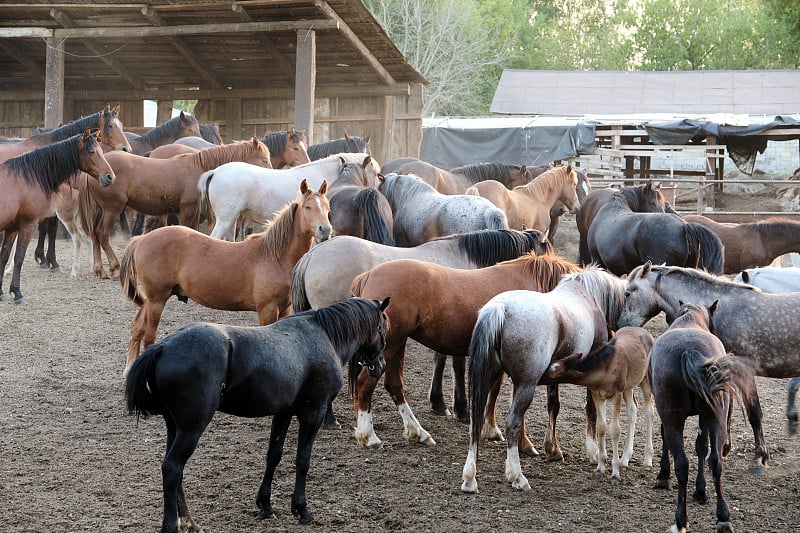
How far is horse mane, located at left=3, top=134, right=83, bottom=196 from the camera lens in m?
10.7

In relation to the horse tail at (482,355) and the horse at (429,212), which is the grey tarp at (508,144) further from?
the horse tail at (482,355)

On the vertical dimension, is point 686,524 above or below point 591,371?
below

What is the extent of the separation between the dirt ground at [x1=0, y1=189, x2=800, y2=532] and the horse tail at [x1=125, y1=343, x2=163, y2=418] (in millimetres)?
863

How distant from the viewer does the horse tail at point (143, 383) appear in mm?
4281

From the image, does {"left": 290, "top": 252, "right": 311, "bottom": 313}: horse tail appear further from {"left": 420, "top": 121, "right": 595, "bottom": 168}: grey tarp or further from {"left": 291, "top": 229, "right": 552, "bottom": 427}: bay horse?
{"left": 420, "top": 121, "right": 595, "bottom": 168}: grey tarp

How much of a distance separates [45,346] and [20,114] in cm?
1349

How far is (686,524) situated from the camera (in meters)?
4.84

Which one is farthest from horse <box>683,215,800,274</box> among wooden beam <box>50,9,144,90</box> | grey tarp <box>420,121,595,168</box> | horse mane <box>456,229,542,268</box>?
wooden beam <box>50,9,144,90</box>

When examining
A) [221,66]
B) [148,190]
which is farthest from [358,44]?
[148,190]

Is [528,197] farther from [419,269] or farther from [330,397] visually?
[330,397]

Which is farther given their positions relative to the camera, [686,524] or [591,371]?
[591,371]

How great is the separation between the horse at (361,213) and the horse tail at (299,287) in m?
1.78

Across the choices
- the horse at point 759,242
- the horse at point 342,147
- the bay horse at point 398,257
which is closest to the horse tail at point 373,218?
the bay horse at point 398,257

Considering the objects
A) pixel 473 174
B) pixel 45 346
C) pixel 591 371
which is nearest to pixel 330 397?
pixel 591 371
